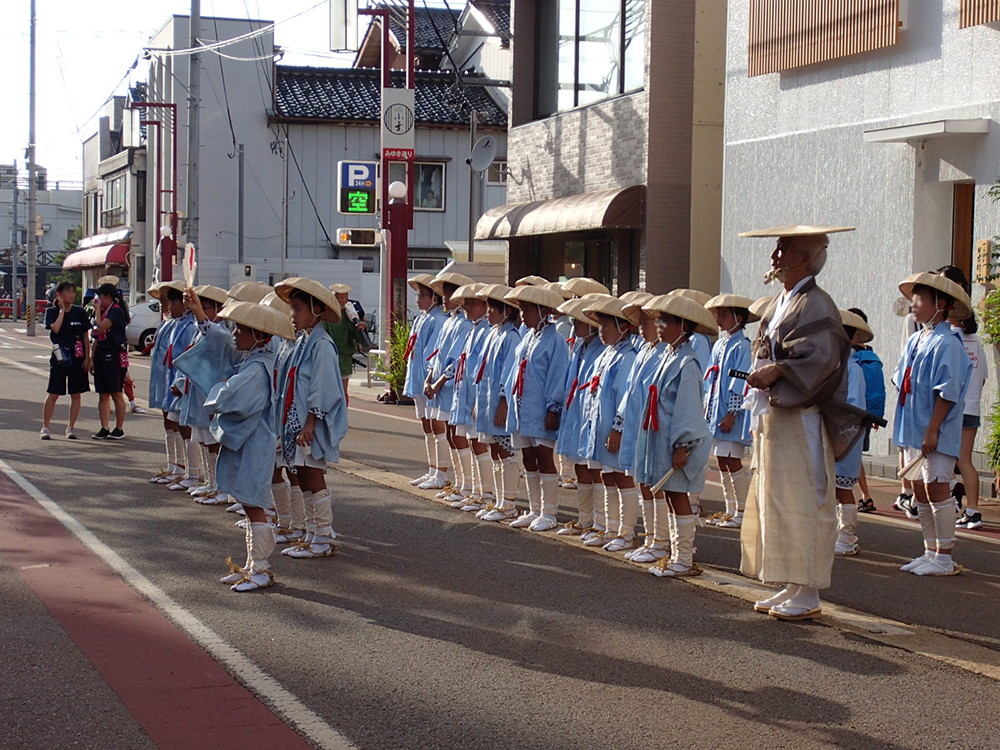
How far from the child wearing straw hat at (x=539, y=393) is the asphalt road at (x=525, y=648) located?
0.53 meters

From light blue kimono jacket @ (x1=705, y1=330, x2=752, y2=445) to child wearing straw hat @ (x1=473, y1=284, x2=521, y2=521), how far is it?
164 cm

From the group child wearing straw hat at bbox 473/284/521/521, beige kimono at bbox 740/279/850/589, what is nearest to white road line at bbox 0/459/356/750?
beige kimono at bbox 740/279/850/589

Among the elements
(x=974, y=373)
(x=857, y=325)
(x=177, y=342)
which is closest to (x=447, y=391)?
(x=177, y=342)

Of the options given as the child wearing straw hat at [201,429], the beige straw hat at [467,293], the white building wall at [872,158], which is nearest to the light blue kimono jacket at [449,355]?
the beige straw hat at [467,293]

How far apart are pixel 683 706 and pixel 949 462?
3.61 meters

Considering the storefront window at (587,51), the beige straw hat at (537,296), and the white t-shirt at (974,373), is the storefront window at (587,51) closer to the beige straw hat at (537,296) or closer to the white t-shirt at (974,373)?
the beige straw hat at (537,296)

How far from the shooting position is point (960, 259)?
44.4ft

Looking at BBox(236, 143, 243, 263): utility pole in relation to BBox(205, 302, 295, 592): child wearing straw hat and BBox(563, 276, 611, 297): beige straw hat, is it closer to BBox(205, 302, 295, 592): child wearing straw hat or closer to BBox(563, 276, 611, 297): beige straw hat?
BBox(563, 276, 611, 297): beige straw hat

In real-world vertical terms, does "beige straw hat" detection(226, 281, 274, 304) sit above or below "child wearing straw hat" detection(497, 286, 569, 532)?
above

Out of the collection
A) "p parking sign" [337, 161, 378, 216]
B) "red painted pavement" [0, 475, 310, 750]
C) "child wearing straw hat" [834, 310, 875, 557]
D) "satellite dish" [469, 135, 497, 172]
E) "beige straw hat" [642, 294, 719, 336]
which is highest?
"satellite dish" [469, 135, 497, 172]

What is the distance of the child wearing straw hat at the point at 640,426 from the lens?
824 centimetres

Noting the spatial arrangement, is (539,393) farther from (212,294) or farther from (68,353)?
(68,353)

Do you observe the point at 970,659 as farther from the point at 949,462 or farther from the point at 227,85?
the point at 227,85

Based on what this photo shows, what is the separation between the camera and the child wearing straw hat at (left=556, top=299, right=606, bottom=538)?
9.22 meters
